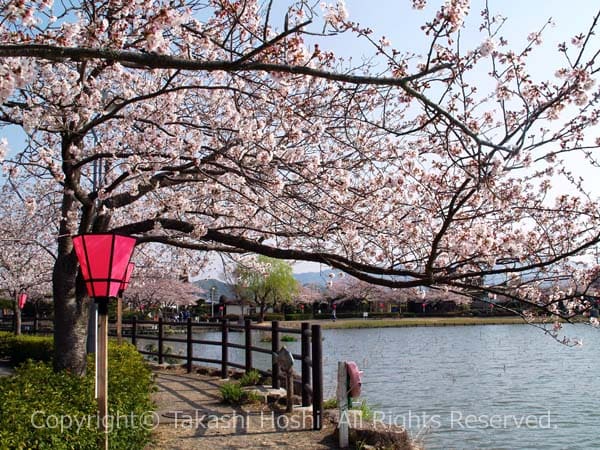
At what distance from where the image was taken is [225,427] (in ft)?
21.0

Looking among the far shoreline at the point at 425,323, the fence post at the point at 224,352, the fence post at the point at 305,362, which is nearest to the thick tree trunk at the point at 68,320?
the fence post at the point at 305,362

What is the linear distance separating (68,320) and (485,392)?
8254mm

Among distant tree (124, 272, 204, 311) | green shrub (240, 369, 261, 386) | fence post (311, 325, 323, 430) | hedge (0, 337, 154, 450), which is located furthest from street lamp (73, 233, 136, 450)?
distant tree (124, 272, 204, 311)

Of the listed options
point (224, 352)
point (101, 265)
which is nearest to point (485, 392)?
point (224, 352)

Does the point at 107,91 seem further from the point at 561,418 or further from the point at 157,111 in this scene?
the point at 561,418

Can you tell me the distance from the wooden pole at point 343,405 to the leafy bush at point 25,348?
7439mm

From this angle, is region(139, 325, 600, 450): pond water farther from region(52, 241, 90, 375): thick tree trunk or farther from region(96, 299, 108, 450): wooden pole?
region(96, 299, 108, 450): wooden pole

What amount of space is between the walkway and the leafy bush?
15.2 feet

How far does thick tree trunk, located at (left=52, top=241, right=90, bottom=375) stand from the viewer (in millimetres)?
6496

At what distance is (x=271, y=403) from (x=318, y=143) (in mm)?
3478

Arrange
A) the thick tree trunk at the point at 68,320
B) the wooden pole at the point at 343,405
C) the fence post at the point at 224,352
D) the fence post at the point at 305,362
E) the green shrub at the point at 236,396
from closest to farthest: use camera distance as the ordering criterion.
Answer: the wooden pole at the point at 343,405 → the thick tree trunk at the point at 68,320 → the fence post at the point at 305,362 → the green shrub at the point at 236,396 → the fence post at the point at 224,352

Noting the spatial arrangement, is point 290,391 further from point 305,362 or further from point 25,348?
point 25,348

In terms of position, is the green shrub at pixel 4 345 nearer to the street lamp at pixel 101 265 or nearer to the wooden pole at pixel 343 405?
the wooden pole at pixel 343 405

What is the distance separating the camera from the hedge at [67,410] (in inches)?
137
